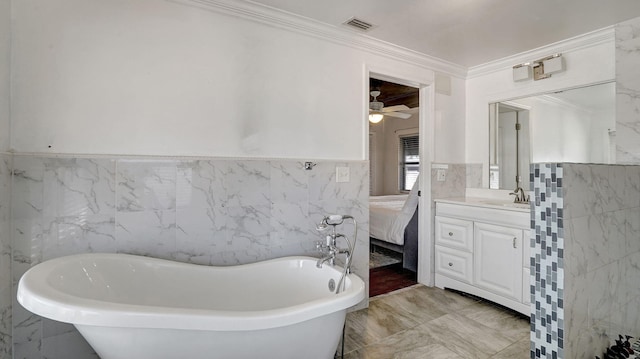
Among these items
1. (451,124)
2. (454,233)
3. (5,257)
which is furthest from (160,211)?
(451,124)

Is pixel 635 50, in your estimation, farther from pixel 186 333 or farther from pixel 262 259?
pixel 186 333

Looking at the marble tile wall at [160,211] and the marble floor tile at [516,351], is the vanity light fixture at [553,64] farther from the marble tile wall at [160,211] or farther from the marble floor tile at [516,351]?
the marble floor tile at [516,351]

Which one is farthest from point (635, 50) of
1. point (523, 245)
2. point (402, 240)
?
point (402, 240)

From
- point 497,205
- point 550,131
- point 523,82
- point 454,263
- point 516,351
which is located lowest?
point 516,351

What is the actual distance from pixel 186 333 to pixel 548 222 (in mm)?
1541

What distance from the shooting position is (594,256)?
4.89 ft

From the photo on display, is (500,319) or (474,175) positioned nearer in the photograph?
(500,319)

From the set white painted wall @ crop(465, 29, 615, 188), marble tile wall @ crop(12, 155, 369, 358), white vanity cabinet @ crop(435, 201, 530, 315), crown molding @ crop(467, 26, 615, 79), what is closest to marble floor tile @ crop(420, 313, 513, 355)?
white vanity cabinet @ crop(435, 201, 530, 315)

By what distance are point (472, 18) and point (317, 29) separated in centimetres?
114

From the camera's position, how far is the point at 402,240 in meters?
3.51

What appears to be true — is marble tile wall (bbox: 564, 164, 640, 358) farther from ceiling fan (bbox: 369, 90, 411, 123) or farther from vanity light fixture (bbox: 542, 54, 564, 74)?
ceiling fan (bbox: 369, 90, 411, 123)

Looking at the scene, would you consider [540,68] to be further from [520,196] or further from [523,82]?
[520,196]

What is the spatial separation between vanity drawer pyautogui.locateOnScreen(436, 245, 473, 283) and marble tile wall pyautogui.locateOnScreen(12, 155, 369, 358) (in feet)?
3.33

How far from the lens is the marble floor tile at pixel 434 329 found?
6.66 ft
